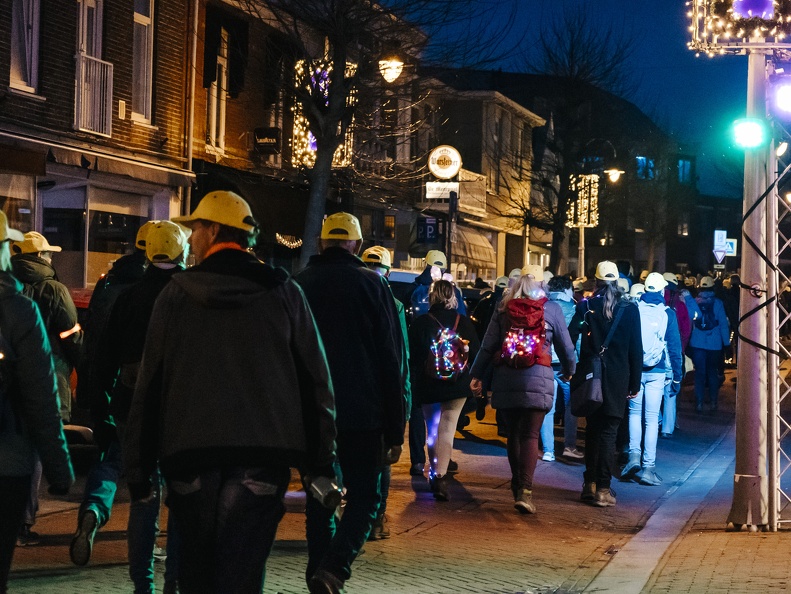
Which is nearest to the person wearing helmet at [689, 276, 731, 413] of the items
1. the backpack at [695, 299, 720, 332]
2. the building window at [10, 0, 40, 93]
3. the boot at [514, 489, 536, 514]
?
the backpack at [695, 299, 720, 332]

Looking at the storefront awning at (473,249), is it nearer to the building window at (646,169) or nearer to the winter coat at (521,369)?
the building window at (646,169)

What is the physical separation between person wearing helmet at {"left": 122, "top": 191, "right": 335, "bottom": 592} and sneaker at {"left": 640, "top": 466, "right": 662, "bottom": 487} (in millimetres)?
7829

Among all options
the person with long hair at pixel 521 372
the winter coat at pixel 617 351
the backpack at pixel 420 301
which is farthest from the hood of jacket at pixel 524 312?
the backpack at pixel 420 301

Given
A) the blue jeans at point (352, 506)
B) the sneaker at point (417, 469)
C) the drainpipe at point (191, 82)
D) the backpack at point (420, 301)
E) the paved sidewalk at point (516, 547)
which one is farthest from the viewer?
the drainpipe at point (191, 82)

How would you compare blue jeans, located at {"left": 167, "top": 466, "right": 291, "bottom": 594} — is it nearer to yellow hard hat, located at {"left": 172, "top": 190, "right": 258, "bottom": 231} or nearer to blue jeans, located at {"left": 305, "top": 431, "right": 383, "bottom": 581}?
yellow hard hat, located at {"left": 172, "top": 190, "right": 258, "bottom": 231}

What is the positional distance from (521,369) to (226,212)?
5.57 metres

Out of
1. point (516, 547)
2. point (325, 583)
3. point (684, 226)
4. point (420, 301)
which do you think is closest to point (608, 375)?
point (516, 547)

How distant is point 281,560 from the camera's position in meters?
7.43

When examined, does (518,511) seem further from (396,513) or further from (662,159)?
(662,159)

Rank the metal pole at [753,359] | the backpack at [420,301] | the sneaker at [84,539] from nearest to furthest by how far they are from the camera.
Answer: the sneaker at [84,539]
the metal pole at [753,359]
the backpack at [420,301]

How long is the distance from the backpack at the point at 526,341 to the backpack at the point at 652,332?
214cm

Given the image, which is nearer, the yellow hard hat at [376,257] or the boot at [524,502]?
the yellow hard hat at [376,257]

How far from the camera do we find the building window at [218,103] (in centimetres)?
2236

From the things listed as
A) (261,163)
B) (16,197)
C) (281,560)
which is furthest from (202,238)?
(261,163)
